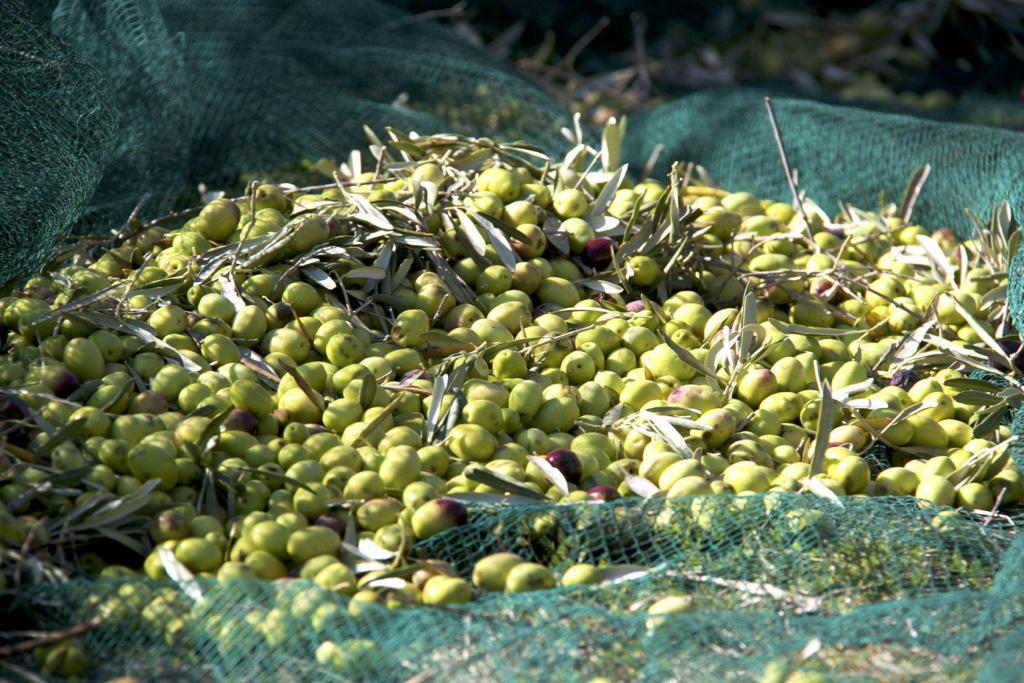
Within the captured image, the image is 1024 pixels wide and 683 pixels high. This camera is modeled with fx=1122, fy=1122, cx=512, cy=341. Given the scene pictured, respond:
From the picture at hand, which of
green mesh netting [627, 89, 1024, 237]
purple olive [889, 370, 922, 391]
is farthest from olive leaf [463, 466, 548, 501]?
green mesh netting [627, 89, 1024, 237]

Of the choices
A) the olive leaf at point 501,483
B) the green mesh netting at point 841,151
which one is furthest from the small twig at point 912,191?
the olive leaf at point 501,483

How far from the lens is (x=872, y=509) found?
1595 mm

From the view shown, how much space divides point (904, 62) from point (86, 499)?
14.5 ft

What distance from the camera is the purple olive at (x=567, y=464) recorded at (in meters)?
1.69

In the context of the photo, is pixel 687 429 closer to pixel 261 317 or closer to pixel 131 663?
pixel 261 317

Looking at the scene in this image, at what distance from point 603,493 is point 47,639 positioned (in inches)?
30.0

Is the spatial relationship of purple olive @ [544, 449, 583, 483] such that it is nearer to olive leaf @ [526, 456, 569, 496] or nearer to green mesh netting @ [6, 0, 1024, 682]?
olive leaf @ [526, 456, 569, 496]

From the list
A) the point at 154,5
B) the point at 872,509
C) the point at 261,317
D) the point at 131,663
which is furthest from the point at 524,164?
the point at 131,663

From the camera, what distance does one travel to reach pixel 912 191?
107 inches

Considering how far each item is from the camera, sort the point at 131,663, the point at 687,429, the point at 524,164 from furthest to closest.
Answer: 1. the point at 524,164
2. the point at 687,429
3. the point at 131,663

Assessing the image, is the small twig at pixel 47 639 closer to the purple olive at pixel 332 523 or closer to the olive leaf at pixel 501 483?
the purple olive at pixel 332 523

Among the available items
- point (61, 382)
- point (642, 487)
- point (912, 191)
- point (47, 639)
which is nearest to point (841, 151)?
point (912, 191)

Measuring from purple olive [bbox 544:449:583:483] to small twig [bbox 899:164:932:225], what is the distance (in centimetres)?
139

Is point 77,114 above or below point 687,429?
above
